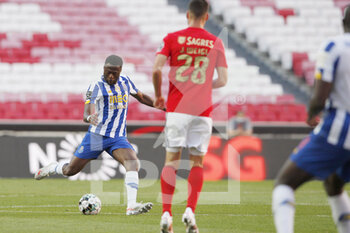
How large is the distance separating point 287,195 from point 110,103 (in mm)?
4730

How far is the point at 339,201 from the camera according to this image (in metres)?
5.69

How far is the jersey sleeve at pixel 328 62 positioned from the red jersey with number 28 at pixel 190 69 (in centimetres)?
195

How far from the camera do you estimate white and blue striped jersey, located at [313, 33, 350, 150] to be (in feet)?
16.6

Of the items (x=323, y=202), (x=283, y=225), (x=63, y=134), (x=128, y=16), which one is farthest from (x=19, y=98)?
(x=283, y=225)

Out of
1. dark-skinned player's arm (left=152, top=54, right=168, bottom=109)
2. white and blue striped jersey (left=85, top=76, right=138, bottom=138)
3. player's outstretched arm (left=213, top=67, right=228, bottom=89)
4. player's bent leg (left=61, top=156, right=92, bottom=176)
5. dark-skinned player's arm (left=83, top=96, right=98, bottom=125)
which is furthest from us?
player's bent leg (left=61, top=156, right=92, bottom=176)

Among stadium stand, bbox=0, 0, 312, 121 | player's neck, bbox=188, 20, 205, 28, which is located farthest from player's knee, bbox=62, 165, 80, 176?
stadium stand, bbox=0, 0, 312, 121

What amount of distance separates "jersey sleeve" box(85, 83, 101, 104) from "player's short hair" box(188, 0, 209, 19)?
113 inches

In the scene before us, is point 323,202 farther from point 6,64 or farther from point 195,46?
point 6,64

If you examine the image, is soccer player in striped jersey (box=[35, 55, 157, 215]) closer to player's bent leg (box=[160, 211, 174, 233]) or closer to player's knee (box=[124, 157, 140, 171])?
player's knee (box=[124, 157, 140, 171])

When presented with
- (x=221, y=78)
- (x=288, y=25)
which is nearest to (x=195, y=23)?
(x=221, y=78)

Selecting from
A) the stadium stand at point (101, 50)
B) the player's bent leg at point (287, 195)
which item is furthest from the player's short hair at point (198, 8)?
the stadium stand at point (101, 50)

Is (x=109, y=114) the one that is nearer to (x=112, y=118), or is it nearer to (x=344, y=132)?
(x=112, y=118)

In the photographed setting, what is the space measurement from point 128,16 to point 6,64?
482 centimetres

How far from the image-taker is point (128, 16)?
76.5ft
